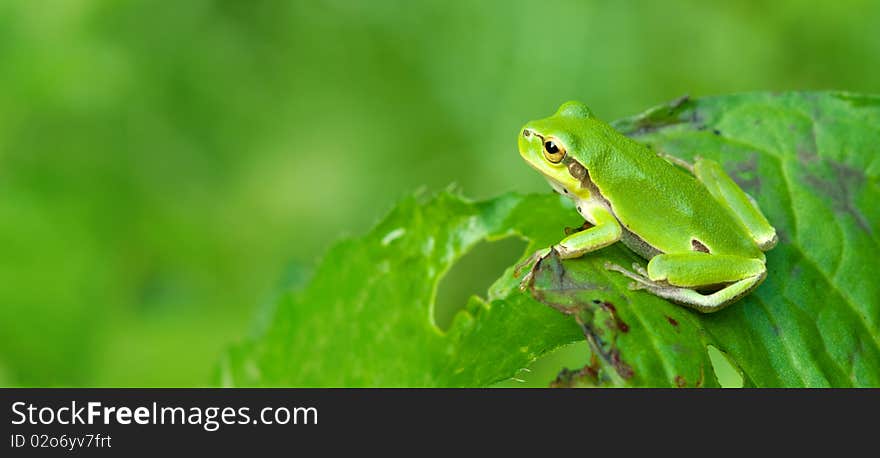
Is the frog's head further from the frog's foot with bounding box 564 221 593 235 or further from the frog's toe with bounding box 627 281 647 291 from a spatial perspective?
the frog's toe with bounding box 627 281 647 291

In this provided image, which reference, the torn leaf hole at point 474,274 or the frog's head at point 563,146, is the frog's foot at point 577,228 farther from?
the torn leaf hole at point 474,274

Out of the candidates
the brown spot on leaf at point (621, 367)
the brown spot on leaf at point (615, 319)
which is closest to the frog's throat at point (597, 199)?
the brown spot on leaf at point (615, 319)

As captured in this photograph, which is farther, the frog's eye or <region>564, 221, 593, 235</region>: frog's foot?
the frog's eye

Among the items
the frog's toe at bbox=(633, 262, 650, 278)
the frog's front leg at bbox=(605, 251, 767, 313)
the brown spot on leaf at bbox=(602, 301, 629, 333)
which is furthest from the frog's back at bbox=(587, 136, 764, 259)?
the brown spot on leaf at bbox=(602, 301, 629, 333)

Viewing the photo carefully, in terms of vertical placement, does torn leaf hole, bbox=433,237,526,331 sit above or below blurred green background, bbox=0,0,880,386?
below

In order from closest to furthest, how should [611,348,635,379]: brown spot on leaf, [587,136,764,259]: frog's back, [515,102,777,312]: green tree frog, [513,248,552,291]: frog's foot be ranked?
[611,348,635,379]: brown spot on leaf, [513,248,552,291]: frog's foot, [515,102,777,312]: green tree frog, [587,136,764,259]: frog's back

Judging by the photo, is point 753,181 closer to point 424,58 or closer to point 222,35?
point 424,58
